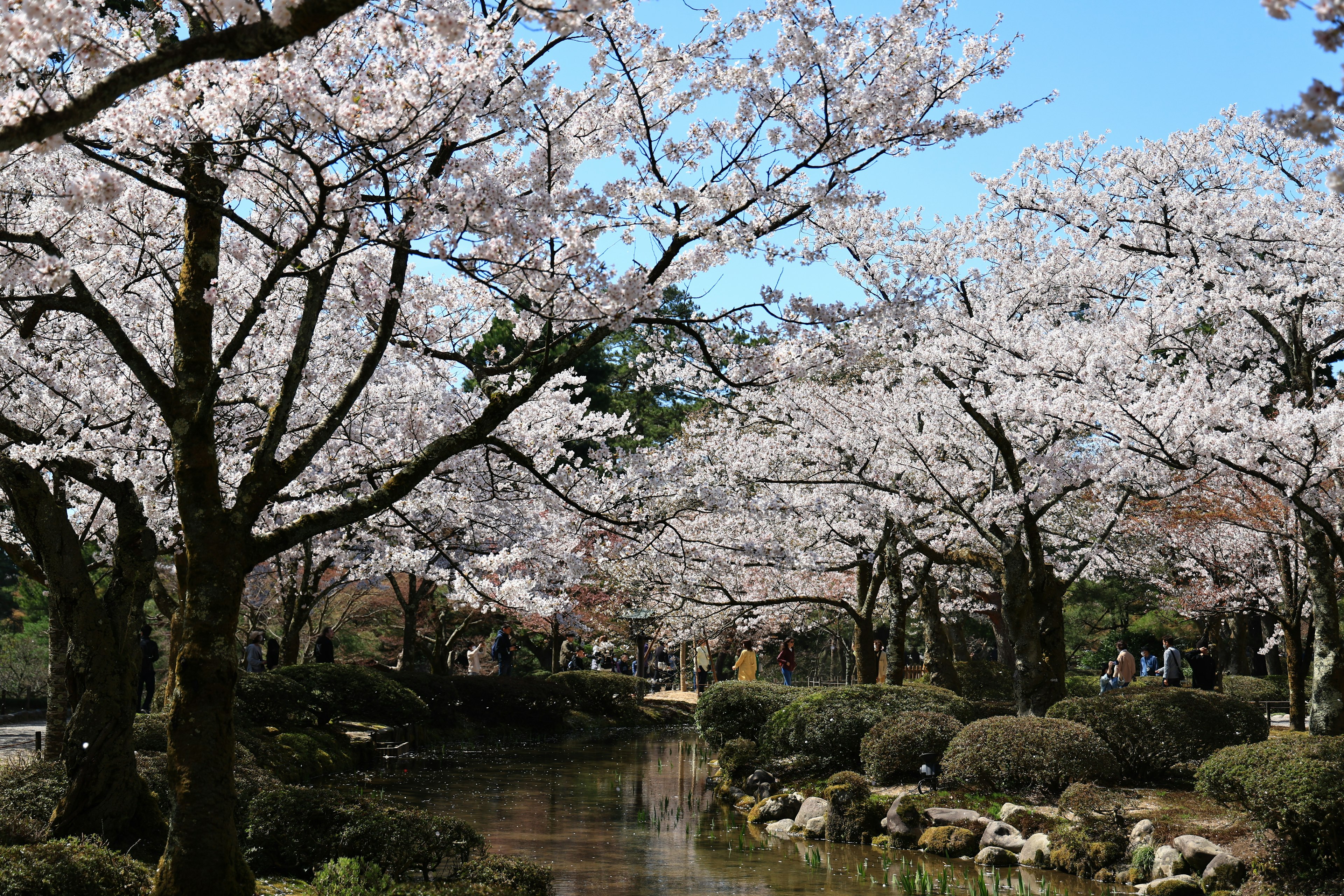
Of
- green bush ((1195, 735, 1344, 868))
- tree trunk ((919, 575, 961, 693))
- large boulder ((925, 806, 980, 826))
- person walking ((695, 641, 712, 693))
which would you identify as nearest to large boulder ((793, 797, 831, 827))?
large boulder ((925, 806, 980, 826))

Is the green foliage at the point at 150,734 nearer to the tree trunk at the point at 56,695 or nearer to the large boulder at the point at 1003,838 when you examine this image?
the tree trunk at the point at 56,695

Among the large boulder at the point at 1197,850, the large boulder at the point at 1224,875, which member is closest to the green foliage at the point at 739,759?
the large boulder at the point at 1197,850

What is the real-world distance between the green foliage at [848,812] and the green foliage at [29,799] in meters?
6.54

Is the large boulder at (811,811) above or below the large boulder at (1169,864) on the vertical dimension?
below

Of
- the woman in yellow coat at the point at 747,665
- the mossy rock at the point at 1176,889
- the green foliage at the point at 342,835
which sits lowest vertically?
the mossy rock at the point at 1176,889

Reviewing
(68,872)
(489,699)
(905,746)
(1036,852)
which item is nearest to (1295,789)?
(1036,852)

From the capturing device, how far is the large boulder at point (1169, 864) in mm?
7641

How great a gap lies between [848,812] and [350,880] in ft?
19.0

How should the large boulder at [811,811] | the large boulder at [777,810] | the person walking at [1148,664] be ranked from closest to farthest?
the large boulder at [811,811] → the large boulder at [777,810] → the person walking at [1148,664]

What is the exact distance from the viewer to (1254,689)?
2184 centimetres

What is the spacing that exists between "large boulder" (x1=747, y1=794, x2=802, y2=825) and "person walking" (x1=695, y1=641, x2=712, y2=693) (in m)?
13.9

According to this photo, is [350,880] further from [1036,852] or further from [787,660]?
[787,660]

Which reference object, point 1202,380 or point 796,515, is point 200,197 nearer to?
point 1202,380

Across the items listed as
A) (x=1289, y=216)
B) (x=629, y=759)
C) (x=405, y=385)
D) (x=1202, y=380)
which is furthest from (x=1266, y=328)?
(x=629, y=759)
